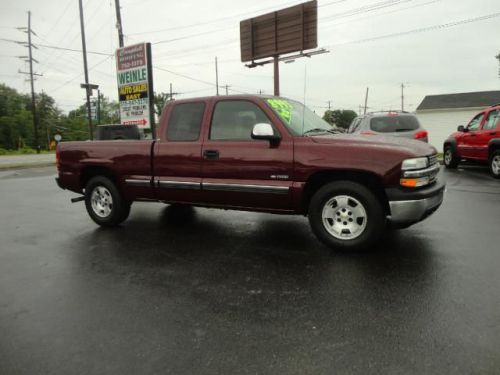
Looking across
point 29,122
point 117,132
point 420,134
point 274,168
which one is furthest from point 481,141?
point 29,122

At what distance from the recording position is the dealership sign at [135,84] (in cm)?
1470

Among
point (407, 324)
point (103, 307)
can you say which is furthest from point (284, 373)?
point (103, 307)

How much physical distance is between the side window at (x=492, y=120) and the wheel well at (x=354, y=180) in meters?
8.20

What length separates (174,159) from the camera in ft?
17.0

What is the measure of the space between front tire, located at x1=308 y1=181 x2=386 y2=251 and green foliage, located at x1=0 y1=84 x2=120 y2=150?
60720 millimetres

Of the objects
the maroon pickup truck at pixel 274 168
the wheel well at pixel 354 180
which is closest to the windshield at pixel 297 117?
the maroon pickup truck at pixel 274 168

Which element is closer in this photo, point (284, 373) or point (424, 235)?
point (284, 373)

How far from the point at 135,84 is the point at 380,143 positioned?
512 inches

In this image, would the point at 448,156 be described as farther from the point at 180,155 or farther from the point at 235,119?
the point at 180,155

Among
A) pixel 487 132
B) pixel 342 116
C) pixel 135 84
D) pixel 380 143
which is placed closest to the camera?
pixel 380 143

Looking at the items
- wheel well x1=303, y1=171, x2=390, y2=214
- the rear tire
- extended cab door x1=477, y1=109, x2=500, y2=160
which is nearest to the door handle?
wheel well x1=303, y1=171, x2=390, y2=214

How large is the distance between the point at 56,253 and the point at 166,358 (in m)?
3.00

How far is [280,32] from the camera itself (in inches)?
987

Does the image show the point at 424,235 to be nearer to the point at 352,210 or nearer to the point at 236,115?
the point at 352,210
